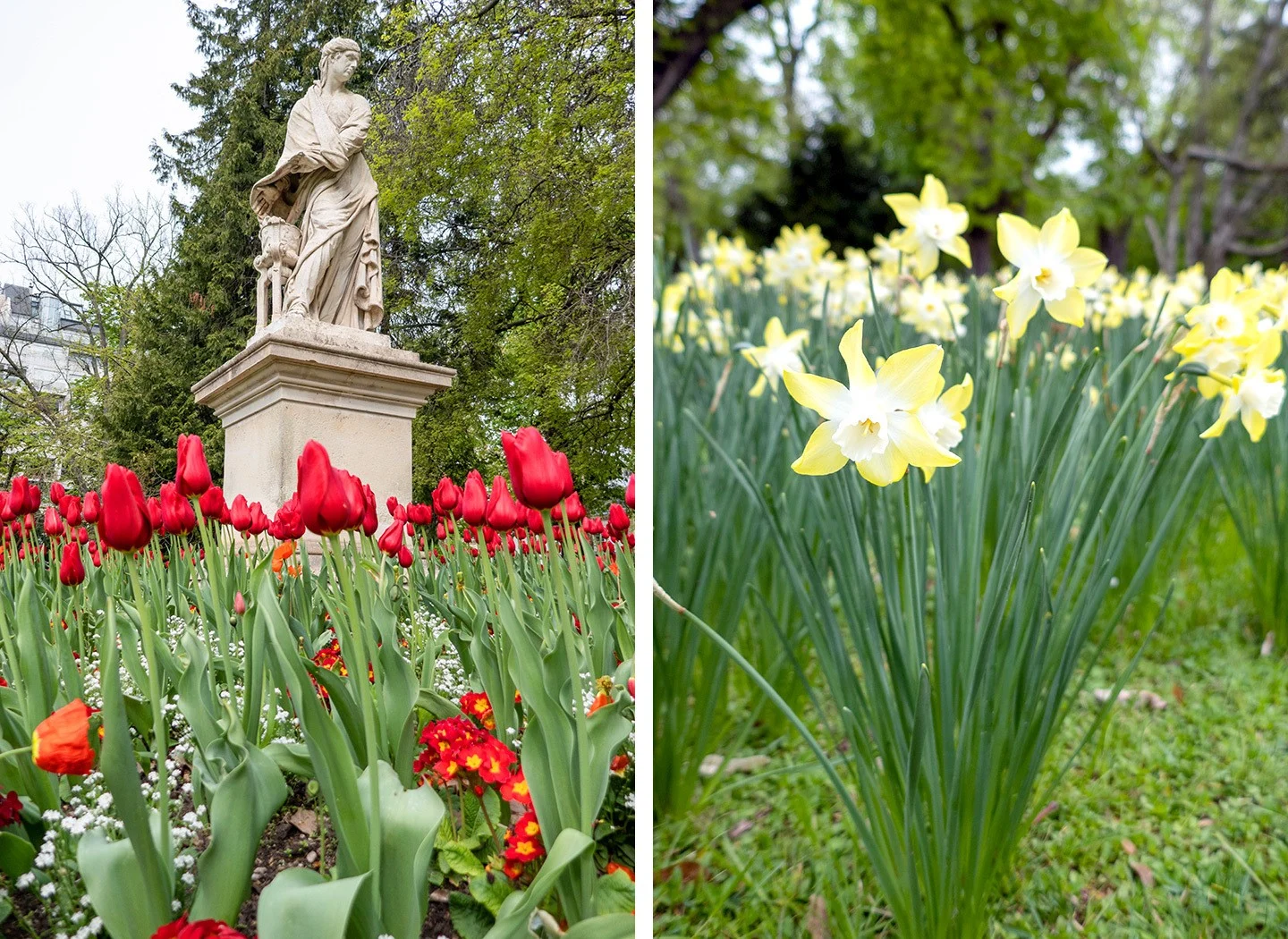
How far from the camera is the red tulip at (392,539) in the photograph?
3.82 feet

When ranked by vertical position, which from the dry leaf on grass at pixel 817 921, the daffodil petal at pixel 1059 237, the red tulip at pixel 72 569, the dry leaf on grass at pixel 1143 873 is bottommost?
the dry leaf on grass at pixel 817 921

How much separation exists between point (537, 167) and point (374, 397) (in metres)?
0.41

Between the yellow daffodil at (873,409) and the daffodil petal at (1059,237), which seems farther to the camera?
the daffodil petal at (1059,237)

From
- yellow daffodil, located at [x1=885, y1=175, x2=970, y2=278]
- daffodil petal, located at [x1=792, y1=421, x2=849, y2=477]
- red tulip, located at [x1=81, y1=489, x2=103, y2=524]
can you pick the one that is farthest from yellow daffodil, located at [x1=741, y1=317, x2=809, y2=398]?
red tulip, located at [x1=81, y1=489, x2=103, y2=524]

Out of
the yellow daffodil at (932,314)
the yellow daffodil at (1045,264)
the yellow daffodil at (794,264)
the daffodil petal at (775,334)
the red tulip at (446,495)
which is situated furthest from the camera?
the yellow daffodil at (794,264)

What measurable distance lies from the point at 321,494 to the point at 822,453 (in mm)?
431

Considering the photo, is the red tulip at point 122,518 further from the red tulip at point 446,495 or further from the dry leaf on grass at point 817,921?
the dry leaf on grass at point 817,921

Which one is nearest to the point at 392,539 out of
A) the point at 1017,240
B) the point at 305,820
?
the point at 305,820

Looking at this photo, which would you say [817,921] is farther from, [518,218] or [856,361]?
[518,218]

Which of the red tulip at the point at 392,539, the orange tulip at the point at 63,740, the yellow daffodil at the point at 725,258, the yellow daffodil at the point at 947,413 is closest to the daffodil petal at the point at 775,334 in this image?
the yellow daffodil at the point at 947,413

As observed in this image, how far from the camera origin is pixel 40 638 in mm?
997

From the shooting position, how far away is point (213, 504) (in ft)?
3.53

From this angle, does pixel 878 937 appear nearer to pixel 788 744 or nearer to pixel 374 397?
pixel 788 744

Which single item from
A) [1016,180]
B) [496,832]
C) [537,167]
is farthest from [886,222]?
[496,832]
